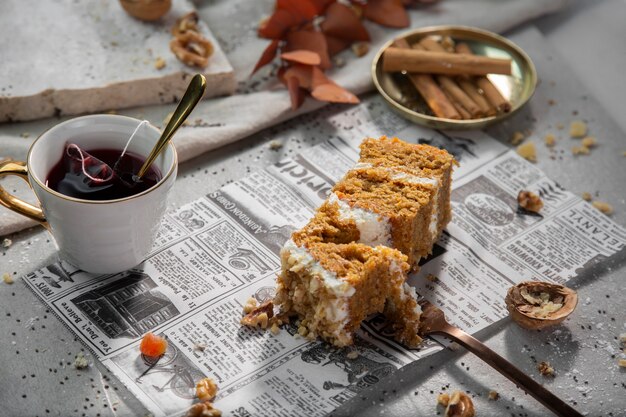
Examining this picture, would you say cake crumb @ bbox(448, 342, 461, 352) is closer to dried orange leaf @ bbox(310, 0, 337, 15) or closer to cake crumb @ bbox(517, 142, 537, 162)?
cake crumb @ bbox(517, 142, 537, 162)

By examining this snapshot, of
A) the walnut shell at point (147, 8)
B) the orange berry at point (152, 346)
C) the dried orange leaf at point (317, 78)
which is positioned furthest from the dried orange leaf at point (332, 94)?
the orange berry at point (152, 346)

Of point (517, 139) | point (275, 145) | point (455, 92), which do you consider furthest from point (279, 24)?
point (517, 139)

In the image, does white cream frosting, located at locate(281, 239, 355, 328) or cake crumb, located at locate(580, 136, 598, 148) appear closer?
white cream frosting, located at locate(281, 239, 355, 328)

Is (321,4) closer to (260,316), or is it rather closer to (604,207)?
(604,207)

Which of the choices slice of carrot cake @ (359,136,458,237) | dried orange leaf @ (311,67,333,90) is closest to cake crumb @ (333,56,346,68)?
dried orange leaf @ (311,67,333,90)

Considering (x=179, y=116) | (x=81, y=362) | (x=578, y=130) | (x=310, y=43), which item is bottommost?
(x=81, y=362)


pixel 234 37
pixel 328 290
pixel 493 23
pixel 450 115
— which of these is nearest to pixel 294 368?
pixel 328 290
